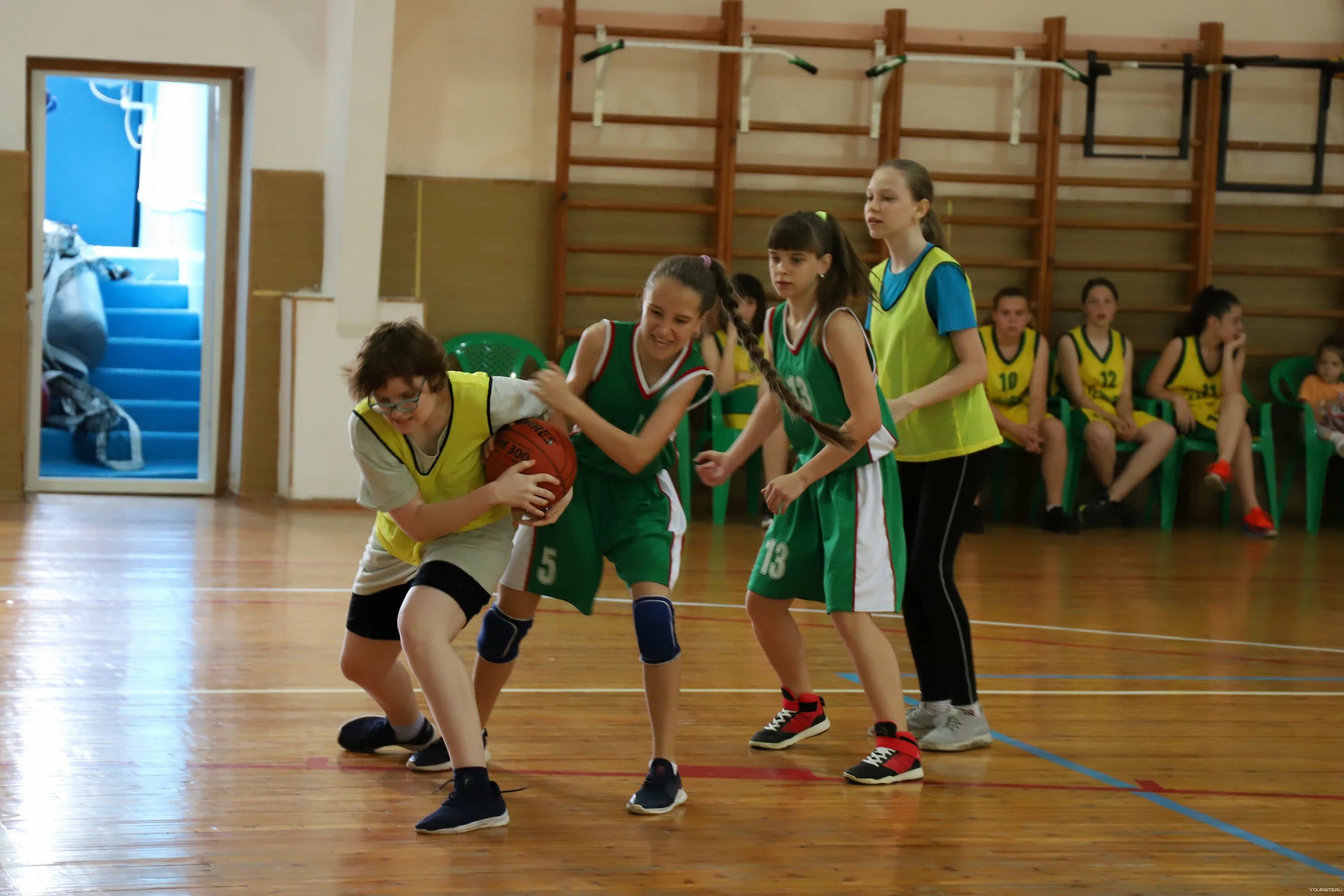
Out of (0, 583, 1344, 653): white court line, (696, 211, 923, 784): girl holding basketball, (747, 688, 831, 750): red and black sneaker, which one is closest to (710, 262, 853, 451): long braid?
(696, 211, 923, 784): girl holding basketball

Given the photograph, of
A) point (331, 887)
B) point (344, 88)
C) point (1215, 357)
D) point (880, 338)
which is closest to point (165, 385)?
point (344, 88)

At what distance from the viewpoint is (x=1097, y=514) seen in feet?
23.0

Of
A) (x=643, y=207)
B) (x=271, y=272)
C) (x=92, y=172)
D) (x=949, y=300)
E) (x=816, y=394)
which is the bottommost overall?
(x=816, y=394)

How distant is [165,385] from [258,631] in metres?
5.03

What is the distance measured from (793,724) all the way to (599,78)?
15.6 ft

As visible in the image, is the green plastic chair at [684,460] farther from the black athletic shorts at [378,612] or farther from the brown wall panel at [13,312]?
the black athletic shorts at [378,612]

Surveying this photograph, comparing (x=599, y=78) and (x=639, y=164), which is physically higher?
(x=599, y=78)

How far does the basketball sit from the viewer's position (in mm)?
2416

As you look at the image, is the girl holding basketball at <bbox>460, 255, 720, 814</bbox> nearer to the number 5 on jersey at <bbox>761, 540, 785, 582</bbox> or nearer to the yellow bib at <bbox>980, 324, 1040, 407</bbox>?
the number 5 on jersey at <bbox>761, 540, 785, 582</bbox>

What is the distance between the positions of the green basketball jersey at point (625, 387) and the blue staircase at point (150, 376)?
5.40m

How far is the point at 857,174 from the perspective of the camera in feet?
23.6

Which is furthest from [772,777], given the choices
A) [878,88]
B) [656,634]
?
[878,88]

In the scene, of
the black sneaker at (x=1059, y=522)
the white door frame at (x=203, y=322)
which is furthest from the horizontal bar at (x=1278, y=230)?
the white door frame at (x=203, y=322)

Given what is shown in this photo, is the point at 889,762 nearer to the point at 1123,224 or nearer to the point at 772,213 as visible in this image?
the point at 772,213
